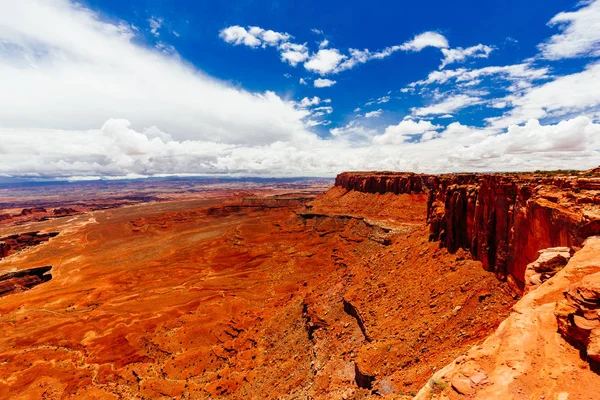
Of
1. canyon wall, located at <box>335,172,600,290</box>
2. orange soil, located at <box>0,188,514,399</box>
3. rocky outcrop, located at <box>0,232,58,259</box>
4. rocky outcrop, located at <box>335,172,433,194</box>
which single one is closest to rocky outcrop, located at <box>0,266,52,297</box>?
orange soil, located at <box>0,188,514,399</box>

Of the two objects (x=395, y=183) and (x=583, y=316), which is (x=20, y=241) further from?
(x=583, y=316)

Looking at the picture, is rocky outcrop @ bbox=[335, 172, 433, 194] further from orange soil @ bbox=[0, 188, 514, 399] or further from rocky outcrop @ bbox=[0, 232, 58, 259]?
rocky outcrop @ bbox=[0, 232, 58, 259]

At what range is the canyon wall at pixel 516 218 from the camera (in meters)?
15.2

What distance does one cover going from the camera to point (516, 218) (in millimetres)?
19750

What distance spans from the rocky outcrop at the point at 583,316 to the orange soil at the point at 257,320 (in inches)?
285

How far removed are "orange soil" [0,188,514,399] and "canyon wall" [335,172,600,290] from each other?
1.79 m

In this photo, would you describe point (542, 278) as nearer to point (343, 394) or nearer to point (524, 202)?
point (524, 202)

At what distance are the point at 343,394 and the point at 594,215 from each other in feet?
56.3

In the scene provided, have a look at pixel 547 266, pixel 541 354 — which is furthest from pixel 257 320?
pixel 541 354

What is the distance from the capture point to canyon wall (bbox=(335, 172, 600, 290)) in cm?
1517

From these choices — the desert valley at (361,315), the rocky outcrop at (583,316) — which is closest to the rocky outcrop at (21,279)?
the desert valley at (361,315)

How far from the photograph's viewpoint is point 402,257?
34.4m

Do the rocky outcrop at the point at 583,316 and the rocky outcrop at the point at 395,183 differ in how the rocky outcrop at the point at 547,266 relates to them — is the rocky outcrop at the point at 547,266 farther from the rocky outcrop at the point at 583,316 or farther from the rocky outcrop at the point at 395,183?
the rocky outcrop at the point at 395,183

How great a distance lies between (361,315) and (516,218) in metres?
14.9
